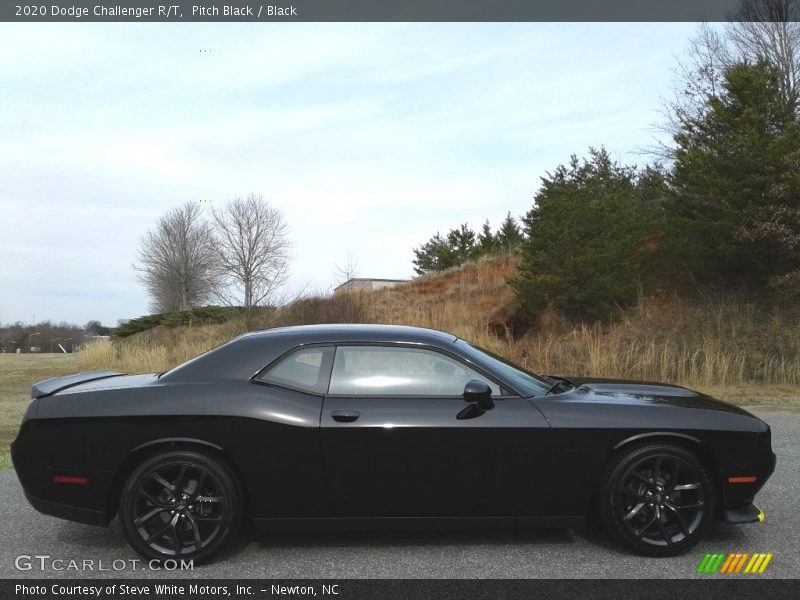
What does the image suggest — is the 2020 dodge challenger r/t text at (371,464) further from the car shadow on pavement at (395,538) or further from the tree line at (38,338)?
the tree line at (38,338)

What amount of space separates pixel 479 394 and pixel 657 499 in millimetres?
1201

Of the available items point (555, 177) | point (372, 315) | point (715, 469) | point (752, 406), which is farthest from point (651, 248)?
point (715, 469)

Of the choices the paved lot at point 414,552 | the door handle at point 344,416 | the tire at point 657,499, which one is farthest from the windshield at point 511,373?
the paved lot at point 414,552

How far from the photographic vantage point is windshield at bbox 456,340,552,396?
165 inches

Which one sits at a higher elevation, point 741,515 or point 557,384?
point 557,384

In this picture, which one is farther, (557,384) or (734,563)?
(557,384)

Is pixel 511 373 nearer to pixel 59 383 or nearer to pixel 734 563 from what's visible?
pixel 734 563

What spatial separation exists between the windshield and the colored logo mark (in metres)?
1.32

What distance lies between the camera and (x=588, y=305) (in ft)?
70.0

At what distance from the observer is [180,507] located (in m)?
3.85

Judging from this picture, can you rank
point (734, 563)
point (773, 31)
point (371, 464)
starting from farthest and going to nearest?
point (773, 31)
point (371, 464)
point (734, 563)

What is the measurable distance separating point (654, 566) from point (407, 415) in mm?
1607

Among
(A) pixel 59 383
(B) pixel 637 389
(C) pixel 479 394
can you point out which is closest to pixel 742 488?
(B) pixel 637 389
